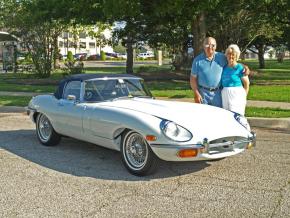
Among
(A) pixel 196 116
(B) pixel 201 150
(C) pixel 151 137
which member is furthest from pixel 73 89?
(B) pixel 201 150

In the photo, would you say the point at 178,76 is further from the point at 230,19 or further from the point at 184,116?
the point at 184,116

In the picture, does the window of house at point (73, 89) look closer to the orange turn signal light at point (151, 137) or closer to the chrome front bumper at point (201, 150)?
the orange turn signal light at point (151, 137)

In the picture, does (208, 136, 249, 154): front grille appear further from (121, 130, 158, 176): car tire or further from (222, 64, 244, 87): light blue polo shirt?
(222, 64, 244, 87): light blue polo shirt

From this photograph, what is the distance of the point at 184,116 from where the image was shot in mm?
5285

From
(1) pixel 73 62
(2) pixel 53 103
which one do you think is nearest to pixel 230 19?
(1) pixel 73 62

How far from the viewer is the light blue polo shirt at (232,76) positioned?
6215mm

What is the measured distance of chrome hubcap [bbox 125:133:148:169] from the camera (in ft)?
17.5

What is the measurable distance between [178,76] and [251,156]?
16.0 m

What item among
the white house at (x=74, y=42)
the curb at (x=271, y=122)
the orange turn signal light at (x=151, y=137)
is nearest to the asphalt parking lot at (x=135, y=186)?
the orange turn signal light at (x=151, y=137)

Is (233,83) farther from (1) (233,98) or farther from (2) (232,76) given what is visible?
Result: (1) (233,98)

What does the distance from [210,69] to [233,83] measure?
39 centimetres

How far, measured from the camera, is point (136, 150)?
5.43 meters

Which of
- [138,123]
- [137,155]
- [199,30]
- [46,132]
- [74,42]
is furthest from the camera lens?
[74,42]

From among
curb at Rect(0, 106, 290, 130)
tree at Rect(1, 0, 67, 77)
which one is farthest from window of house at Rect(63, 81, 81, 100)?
tree at Rect(1, 0, 67, 77)
